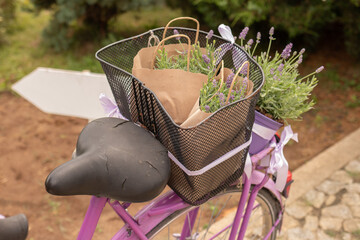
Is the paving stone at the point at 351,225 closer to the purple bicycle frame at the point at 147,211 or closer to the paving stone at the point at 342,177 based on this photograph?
the paving stone at the point at 342,177

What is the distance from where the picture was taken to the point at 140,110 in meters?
1.46

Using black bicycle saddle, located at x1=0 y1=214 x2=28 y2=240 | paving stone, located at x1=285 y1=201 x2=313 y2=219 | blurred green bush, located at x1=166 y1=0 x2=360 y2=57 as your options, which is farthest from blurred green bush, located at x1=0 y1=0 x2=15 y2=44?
black bicycle saddle, located at x1=0 y1=214 x2=28 y2=240

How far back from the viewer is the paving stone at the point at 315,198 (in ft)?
9.85

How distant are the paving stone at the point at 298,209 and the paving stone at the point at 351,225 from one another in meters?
0.25

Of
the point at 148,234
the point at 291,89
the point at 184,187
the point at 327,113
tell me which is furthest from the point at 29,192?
the point at 327,113

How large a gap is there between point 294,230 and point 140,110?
176cm

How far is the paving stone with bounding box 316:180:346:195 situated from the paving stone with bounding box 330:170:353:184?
0.04 m

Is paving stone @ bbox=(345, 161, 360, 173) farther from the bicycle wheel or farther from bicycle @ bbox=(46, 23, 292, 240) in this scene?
bicycle @ bbox=(46, 23, 292, 240)

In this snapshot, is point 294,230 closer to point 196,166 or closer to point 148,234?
point 148,234

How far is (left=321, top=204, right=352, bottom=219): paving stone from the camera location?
2889 millimetres

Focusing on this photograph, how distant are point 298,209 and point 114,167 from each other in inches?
79.7

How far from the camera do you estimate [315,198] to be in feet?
9.99

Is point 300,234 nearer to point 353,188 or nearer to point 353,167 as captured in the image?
point 353,188

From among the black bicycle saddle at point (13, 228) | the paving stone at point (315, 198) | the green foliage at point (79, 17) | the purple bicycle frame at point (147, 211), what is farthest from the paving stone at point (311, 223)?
the green foliage at point (79, 17)
